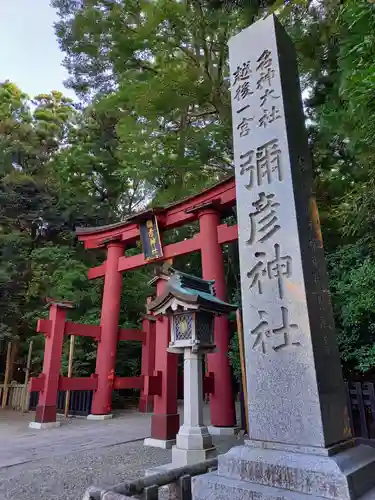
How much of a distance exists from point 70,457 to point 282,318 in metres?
4.27

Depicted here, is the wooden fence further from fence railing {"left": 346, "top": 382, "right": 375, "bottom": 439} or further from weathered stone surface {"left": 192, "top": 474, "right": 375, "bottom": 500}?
weathered stone surface {"left": 192, "top": 474, "right": 375, "bottom": 500}

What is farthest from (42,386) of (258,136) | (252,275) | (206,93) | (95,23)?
(95,23)

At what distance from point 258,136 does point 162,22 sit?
744cm

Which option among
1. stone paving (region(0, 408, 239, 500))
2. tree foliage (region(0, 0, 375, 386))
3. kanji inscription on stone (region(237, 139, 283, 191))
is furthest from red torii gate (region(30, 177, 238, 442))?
kanji inscription on stone (region(237, 139, 283, 191))

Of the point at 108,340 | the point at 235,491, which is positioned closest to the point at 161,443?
the point at 108,340

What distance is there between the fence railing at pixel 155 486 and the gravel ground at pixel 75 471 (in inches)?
51.0

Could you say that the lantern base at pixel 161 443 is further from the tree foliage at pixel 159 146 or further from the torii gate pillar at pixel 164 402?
the tree foliage at pixel 159 146

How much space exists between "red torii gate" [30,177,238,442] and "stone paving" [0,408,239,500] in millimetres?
651

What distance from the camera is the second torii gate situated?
6238 millimetres

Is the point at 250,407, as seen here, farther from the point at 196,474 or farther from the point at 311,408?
the point at 196,474

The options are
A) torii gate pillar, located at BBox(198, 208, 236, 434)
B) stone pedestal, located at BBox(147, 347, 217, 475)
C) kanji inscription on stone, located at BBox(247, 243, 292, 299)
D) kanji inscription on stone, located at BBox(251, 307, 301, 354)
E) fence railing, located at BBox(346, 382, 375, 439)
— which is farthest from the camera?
torii gate pillar, located at BBox(198, 208, 236, 434)

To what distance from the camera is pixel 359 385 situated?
5.45 meters

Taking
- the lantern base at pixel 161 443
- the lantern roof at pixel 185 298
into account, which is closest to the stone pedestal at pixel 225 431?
the lantern base at pixel 161 443

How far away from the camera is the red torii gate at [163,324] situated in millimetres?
6284
